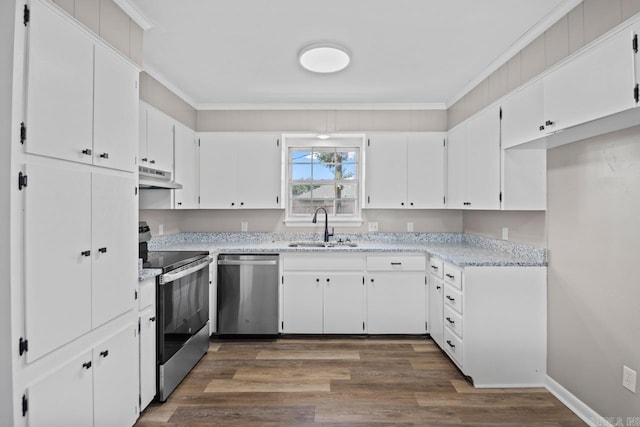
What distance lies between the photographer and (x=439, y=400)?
2.31 metres

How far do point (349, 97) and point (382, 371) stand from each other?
2777mm

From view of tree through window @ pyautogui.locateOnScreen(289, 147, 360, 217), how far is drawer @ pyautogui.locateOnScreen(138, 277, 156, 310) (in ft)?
7.03

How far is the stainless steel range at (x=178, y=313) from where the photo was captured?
226 centimetres

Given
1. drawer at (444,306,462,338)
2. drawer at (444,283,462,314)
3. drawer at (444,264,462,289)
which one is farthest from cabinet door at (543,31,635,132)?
drawer at (444,306,462,338)

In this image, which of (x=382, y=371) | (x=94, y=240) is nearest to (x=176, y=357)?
(x=94, y=240)

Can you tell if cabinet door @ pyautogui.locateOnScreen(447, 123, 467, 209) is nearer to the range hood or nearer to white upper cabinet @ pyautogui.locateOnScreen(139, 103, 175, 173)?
the range hood

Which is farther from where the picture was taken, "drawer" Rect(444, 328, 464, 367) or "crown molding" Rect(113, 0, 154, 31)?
"drawer" Rect(444, 328, 464, 367)

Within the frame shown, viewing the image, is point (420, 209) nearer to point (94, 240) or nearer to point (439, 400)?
point (439, 400)

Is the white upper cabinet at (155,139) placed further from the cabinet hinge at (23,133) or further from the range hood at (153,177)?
the cabinet hinge at (23,133)

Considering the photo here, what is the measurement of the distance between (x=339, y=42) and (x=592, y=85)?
5.33ft

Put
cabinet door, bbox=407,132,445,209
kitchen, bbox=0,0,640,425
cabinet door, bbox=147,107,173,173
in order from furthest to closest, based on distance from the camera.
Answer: cabinet door, bbox=407,132,445,209
cabinet door, bbox=147,107,173,173
kitchen, bbox=0,0,640,425

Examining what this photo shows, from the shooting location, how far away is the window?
163 inches

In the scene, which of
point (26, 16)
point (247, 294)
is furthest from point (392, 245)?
point (26, 16)

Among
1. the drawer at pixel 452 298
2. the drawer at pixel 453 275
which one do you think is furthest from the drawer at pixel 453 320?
the drawer at pixel 453 275
